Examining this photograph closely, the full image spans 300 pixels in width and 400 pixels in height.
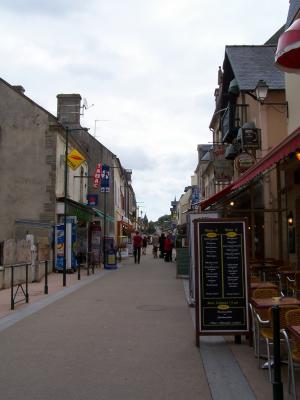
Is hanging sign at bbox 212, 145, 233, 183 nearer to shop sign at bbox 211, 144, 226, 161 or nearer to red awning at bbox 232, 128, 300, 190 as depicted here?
shop sign at bbox 211, 144, 226, 161

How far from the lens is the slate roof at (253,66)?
63.1ft

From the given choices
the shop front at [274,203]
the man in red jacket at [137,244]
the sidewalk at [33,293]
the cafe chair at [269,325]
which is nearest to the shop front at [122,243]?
the man in red jacket at [137,244]

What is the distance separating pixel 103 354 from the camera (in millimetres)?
7020

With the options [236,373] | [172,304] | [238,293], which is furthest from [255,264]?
[236,373]

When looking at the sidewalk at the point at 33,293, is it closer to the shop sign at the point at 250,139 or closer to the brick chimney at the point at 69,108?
the shop sign at the point at 250,139

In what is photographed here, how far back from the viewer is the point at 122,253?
34344 mm

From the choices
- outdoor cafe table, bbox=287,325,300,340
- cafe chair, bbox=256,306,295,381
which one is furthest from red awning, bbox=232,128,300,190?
outdoor cafe table, bbox=287,325,300,340

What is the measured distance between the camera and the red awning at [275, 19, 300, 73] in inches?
261

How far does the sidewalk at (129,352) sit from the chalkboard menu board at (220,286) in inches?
16.1

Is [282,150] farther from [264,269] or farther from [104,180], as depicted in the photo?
[104,180]

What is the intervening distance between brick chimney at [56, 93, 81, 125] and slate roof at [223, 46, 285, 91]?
12.6 m

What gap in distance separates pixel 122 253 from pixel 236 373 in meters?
28.5

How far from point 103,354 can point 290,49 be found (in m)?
4.77

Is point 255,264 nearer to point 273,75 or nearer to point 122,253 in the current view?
point 273,75
